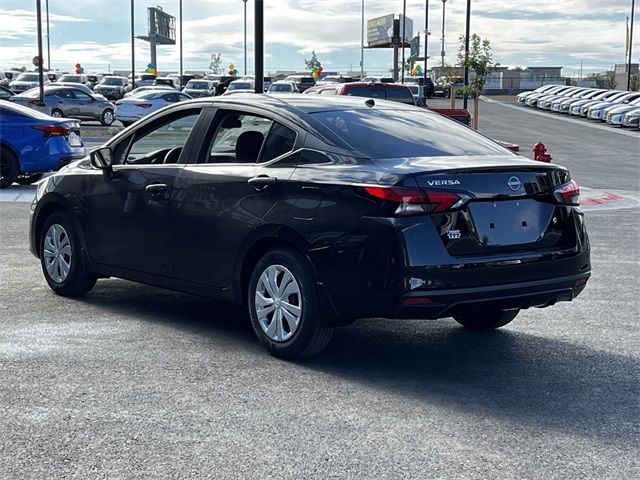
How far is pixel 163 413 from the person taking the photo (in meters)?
5.50

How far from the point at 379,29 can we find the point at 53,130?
139 meters

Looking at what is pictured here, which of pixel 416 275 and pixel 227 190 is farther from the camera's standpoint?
pixel 227 190

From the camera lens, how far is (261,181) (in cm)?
680

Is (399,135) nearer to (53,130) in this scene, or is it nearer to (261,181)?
(261,181)

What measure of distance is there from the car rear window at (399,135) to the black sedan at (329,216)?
2 centimetres

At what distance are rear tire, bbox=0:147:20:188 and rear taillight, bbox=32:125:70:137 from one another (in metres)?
0.64

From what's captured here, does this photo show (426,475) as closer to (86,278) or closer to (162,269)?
(162,269)

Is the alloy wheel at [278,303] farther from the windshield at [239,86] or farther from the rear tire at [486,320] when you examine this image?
the windshield at [239,86]

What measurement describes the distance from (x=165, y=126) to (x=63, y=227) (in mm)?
1309

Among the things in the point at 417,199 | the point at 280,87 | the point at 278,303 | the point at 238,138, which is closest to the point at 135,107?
the point at 280,87

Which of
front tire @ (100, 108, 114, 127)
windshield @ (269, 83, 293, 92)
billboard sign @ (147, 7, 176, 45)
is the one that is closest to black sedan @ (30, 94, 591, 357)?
front tire @ (100, 108, 114, 127)

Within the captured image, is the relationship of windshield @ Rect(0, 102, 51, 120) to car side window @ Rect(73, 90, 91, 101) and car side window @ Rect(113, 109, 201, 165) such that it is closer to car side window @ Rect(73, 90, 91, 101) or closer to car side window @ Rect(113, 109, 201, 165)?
car side window @ Rect(113, 109, 201, 165)

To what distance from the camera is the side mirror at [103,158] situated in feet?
26.8

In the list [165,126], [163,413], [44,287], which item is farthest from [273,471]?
[44,287]
